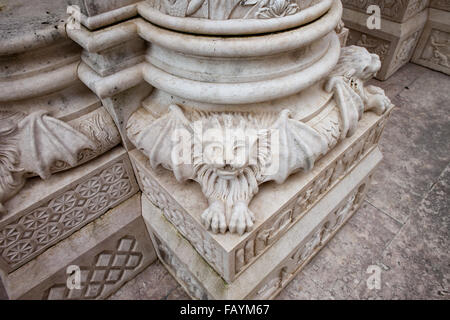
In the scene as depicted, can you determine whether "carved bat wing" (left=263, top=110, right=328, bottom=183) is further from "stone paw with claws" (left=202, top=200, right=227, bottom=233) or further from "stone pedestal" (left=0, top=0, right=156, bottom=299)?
"stone pedestal" (left=0, top=0, right=156, bottom=299)

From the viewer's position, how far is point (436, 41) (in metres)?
3.11

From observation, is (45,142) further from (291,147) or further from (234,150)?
(291,147)

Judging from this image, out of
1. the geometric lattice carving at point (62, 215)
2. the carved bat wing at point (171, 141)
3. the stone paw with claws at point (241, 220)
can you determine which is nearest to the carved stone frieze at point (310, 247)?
the stone paw with claws at point (241, 220)

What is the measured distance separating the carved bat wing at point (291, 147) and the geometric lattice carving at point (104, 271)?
963 millimetres

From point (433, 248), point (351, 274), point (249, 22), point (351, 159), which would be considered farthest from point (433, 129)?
point (249, 22)

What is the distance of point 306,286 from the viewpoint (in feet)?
5.61

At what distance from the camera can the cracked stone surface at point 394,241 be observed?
168 cm

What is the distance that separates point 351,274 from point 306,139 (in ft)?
3.26

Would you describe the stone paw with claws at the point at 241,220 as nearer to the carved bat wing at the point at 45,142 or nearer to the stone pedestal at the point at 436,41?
the carved bat wing at the point at 45,142

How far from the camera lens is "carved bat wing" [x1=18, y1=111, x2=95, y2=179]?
122 centimetres

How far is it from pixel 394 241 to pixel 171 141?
1.57m

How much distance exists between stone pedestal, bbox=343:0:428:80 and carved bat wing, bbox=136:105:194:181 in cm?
261
